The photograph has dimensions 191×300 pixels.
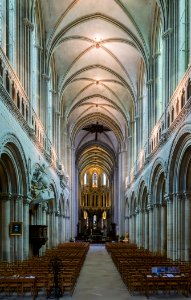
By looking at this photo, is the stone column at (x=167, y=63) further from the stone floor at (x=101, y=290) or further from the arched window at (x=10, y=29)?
the stone floor at (x=101, y=290)

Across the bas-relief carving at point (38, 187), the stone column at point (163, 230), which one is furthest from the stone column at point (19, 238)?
the stone column at point (163, 230)

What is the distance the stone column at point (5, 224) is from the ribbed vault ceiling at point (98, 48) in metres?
13.1

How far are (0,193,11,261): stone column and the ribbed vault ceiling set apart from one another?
13.1 m

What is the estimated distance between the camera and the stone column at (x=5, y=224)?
18703 mm

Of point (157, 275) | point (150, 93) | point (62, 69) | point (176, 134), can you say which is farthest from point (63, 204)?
point (157, 275)

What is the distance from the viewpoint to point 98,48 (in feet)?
109

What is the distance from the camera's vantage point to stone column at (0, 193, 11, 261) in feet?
61.4

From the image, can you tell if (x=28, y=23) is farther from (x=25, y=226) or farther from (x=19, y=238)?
(x=19, y=238)

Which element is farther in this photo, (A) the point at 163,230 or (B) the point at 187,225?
(A) the point at 163,230

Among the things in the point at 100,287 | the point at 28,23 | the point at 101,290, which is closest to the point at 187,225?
the point at 100,287

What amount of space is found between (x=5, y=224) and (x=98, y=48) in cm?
1901

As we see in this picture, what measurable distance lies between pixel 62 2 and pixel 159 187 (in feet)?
43.5

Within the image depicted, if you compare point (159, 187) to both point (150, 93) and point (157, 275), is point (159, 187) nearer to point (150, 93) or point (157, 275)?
point (150, 93)

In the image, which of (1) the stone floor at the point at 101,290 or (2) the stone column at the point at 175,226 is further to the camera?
→ (2) the stone column at the point at 175,226
